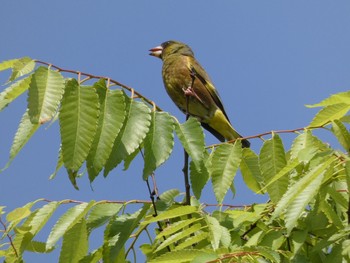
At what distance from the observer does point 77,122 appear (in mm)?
2393

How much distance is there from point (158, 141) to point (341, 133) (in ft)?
2.35

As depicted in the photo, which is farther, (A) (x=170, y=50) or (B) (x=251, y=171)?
(A) (x=170, y=50)

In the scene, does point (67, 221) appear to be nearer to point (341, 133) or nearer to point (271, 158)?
point (271, 158)

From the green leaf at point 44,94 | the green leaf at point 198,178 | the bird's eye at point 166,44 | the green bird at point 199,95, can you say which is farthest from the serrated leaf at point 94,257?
the bird's eye at point 166,44

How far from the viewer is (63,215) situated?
252 cm

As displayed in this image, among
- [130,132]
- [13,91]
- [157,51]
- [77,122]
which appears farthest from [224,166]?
[157,51]

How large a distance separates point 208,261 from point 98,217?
2.37ft

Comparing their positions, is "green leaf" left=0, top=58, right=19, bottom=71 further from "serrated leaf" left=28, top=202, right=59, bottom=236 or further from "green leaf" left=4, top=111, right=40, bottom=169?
"serrated leaf" left=28, top=202, right=59, bottom=236

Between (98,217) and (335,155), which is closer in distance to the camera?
(335,155)

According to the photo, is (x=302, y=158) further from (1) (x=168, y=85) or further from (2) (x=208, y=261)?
(1) (x=168, y=85)

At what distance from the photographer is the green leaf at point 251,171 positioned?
2.94 metres

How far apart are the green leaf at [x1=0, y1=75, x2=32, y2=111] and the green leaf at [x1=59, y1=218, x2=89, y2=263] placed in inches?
21.1

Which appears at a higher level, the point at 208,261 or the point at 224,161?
the point at 224,161

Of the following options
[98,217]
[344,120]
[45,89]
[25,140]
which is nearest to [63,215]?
[98,217]
